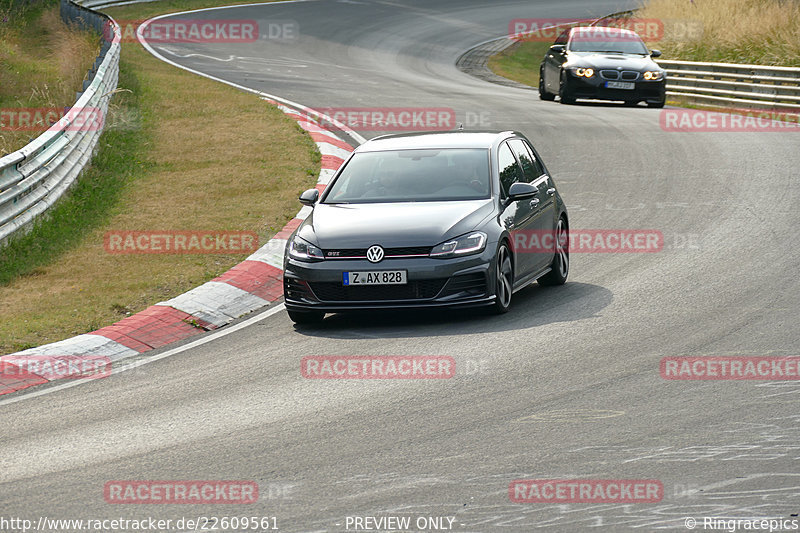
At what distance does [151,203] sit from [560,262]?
5.84 m

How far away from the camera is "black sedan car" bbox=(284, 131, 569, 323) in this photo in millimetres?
10062

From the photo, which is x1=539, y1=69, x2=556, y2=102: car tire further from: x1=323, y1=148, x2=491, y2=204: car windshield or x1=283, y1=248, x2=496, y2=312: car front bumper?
x1=283, y1=248, x2=496, y2=312: car front bumper

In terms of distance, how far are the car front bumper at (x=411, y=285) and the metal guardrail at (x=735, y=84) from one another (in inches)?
698

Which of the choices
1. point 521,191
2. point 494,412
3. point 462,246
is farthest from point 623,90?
point 494,412

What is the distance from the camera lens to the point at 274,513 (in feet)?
19.2

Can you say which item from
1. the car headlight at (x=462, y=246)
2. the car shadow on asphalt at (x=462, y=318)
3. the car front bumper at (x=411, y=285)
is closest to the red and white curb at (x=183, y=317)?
the car shadow on asphalt at (x=462, y=318)

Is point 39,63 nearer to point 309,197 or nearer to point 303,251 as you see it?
point 309,197

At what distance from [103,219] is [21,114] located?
6444mm

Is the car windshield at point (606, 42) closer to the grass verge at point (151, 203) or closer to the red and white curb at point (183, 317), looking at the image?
the grass verge at point (151, 203)

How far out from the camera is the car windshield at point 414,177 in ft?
36.1

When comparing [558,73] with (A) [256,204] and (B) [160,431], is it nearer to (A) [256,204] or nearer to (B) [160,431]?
(A) [256,204]

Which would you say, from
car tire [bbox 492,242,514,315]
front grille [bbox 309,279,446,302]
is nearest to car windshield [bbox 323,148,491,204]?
car tire [bbox 492,242,514,315]

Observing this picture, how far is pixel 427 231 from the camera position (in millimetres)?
10180

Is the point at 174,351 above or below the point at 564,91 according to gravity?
above
